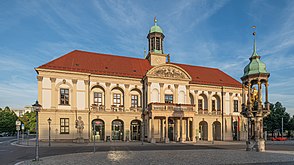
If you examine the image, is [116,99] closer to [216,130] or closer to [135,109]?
[135,109]

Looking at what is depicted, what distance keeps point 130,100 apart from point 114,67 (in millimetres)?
5836

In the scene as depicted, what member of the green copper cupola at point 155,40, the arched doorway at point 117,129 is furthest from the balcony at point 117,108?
the green copper cupola at point 155,40

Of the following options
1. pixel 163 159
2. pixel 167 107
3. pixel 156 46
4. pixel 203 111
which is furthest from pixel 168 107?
pixel 163 159

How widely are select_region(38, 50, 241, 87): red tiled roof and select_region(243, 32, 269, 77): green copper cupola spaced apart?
1722 cm

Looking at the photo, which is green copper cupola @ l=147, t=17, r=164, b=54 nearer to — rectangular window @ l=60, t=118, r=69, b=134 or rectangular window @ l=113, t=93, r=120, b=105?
rectangular window @ l=113, t=93, r=120, b=105

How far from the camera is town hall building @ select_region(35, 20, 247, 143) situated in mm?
32625

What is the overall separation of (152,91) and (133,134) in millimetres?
7422

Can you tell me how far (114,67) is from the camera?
3747 cm

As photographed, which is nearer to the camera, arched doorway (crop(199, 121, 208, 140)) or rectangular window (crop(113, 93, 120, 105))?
rectangular window (crop(113, 93, 120, 105))

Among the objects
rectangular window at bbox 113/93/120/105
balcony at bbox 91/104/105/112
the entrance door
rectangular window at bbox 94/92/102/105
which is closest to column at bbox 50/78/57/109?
balcony at bbox 91/104/105/112

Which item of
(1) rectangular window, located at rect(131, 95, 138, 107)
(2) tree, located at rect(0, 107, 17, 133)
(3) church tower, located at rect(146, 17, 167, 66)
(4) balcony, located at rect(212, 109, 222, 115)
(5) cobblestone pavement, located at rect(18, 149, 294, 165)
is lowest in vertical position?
(2) tree, located at rect(0, 107, 17, 133)

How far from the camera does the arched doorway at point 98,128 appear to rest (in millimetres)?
34653

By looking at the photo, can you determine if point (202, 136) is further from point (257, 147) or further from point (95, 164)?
point (95, 164)

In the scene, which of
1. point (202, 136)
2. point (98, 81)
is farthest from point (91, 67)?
point (202, 136)
